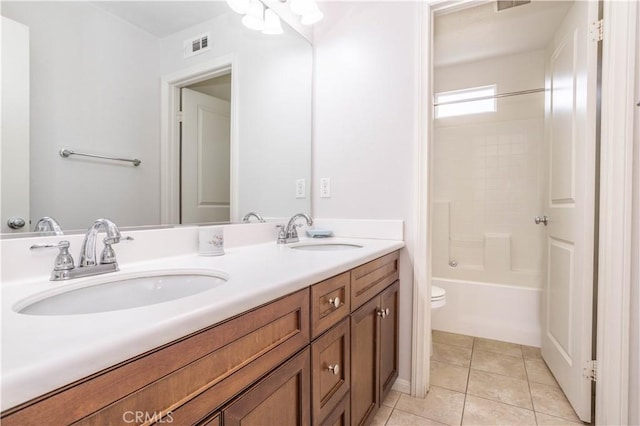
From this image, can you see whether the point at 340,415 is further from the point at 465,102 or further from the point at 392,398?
the point at 465,102

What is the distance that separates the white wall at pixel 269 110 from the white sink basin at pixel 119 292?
65 cm

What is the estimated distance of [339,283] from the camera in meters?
1.03

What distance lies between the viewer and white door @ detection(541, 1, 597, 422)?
1.41 meters

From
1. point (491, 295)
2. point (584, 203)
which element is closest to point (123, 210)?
point (584, 203)

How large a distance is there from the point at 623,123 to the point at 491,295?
1488 mm

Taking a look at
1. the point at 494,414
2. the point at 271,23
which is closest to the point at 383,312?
the point at 494,414

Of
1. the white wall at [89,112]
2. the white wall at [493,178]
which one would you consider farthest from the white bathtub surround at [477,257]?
the white wall at [89,112]

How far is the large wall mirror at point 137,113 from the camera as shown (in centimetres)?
85

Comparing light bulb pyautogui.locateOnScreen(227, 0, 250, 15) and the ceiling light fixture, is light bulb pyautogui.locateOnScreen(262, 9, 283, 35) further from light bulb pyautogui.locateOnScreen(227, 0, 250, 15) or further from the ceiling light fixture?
light bulb pyautogui.locateOnScreen(227, 0, 250, 15)

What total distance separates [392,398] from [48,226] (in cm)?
161

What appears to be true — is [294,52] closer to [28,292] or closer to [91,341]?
[28,292]

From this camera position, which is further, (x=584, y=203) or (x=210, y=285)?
(x=584, y=203)

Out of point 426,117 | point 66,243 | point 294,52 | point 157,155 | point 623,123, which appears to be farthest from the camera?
point 294,52

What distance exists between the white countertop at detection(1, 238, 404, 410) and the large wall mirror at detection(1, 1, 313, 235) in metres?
0.27
